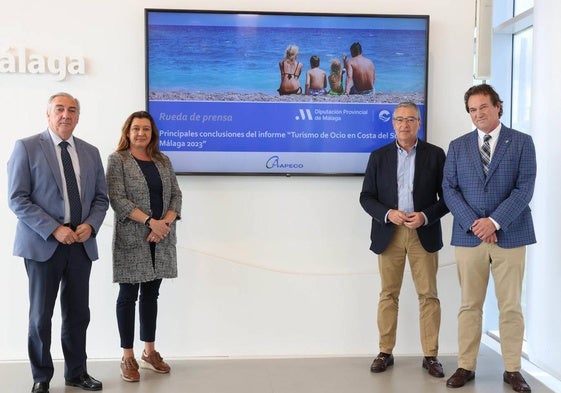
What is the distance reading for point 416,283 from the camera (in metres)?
4.15

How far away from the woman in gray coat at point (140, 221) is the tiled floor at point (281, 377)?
0.25 metres

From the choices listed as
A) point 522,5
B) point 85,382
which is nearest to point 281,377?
point 85,382

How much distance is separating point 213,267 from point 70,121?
1.39m

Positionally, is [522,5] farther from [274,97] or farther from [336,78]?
[274,97]

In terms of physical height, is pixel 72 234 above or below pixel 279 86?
below

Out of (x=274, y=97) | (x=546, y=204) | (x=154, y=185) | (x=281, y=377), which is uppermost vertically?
(x=274, y=97)

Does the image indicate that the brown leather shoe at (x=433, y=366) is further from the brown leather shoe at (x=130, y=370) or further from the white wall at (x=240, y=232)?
the brown leather shoe at (x=130, y=370)

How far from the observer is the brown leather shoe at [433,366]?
161 inches

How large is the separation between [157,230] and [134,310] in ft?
1.77

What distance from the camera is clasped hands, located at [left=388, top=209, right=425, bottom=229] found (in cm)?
392

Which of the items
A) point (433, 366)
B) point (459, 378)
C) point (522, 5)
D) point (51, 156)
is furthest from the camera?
point (522, 5)

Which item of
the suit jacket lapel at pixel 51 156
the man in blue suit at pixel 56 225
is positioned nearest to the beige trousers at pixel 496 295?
the man in blue suit at pixel 56 225

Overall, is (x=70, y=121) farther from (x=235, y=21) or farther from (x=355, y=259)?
(x=355, y=259)

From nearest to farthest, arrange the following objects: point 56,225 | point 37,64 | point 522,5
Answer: point 56,225
point 37,64
point 522,5
